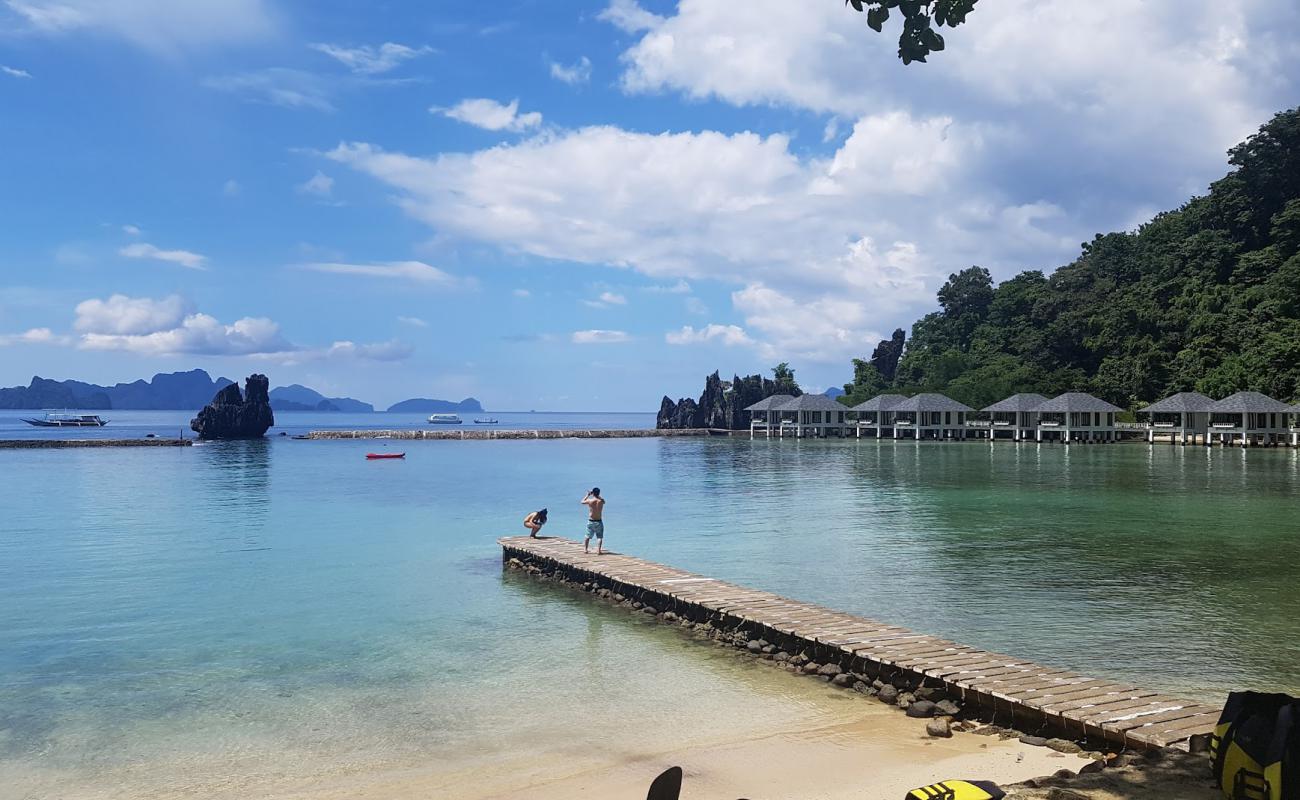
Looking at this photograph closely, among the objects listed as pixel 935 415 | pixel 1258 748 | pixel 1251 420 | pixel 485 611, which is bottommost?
pixel 485 611

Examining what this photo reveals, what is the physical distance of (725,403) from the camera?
113 m

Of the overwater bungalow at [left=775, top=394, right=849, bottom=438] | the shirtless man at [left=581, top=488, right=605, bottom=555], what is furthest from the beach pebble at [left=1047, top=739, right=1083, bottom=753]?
the overwater bungalow at [left=775, top=394, right=849, bottom=438]

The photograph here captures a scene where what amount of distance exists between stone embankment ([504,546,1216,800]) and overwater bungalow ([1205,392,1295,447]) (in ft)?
196

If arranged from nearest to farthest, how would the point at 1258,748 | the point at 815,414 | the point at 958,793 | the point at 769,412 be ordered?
the point at 1258,748
the point at 958,793
the point at 815,414
the point at 769,412

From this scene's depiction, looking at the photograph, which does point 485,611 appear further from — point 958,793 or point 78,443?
point 78,443

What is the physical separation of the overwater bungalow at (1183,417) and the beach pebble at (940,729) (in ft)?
210

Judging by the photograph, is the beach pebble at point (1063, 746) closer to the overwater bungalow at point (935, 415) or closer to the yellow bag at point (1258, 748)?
the yellow bag at point (1258, 748)

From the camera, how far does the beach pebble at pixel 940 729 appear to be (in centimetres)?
862

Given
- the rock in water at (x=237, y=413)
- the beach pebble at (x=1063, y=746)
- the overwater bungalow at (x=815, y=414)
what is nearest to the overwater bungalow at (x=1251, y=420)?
the overwater bungalow at (x=815, y=414)

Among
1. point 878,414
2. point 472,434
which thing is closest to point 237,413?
point 472,434

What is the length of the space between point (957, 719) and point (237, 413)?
10386cm

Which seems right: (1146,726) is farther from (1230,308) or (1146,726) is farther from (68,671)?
(1230,308)

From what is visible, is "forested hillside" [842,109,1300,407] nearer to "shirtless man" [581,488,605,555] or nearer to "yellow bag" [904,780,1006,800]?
"shirtless man" [581,488,605,555]

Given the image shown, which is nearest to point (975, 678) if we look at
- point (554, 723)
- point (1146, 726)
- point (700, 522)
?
point (1146, 726)
